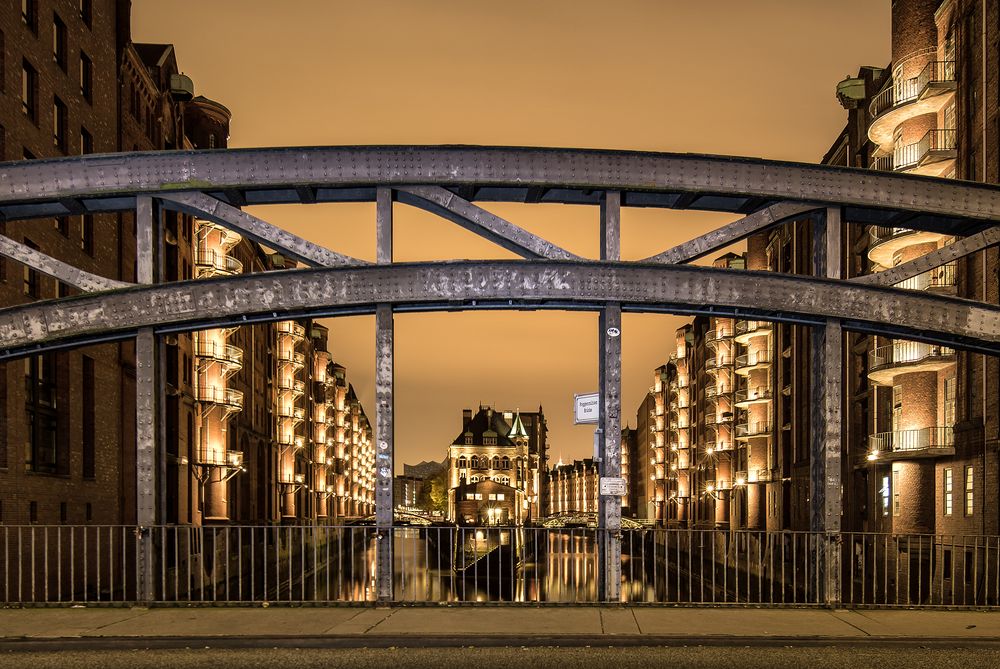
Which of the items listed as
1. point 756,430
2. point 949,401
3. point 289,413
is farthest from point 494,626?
point 289,413

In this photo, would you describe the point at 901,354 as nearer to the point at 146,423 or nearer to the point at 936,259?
the point at 936,259

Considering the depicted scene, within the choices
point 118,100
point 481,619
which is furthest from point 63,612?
point 118,100

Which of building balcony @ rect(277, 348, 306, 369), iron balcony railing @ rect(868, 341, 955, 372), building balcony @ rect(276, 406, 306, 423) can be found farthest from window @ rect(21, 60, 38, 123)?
building balcony @ rect(276, 406, 306, 423)

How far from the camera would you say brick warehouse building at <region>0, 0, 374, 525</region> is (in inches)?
1003

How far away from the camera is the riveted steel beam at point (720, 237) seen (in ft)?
46.9

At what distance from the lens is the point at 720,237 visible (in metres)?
14.3

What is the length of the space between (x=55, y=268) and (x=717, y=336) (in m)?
63.9

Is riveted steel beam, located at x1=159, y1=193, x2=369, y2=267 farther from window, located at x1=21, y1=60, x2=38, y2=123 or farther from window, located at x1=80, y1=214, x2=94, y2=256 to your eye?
window, located at x1=80, y1=214, x2=94, y2=256

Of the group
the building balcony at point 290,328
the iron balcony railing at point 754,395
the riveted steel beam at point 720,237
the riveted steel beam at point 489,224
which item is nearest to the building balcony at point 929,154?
the riveted steel beam at point 720,237

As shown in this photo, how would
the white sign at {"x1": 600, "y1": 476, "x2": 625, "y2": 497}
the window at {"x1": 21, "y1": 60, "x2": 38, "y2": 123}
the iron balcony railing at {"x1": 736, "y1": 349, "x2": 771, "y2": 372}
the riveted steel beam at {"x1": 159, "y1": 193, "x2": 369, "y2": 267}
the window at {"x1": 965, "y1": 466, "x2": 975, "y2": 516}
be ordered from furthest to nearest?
the iron balcony railing at {"x1": 736, "y1": 349, "x2": 771, "y2": 372} < the window at {"x1": 965, "y1": 466, "x2": 975, "y2": 516} < the window at {"x1": 21, "y1": 60, "x2": 38, "y2": 123} < the white sign at {"x1": 600, "y1": 476, "x2": 625, "y2": 497} < the riveted steel beam at {"x1": 159, "y1": 193, "x2": 369, "y2": 267}

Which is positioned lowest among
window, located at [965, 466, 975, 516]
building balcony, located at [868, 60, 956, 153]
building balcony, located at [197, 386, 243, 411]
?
window, located at [965, 466, 975, 516]

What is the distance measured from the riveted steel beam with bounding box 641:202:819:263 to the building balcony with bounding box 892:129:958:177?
684 inches

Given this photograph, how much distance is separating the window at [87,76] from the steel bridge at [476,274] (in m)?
19.2

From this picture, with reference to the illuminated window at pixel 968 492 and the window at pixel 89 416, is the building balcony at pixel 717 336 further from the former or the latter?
the window at pixel 89 416
